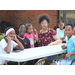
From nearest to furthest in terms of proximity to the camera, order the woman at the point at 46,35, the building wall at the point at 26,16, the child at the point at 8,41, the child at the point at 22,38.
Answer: the child at the point at 8,41, the child at the point at 22,38, the woman at the point at 46,35, the building wall at the point at 26,16

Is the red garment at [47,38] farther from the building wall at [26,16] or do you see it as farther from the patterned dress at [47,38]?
the building wall at [26,16]

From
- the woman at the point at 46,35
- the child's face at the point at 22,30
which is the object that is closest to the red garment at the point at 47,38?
the woman at the point at 46,35

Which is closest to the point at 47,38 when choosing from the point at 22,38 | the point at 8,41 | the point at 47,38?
the point at 47,38

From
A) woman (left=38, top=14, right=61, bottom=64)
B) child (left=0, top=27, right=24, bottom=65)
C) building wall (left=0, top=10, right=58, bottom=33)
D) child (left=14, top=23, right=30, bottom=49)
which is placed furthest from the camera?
building wall (left=0, top=10, right=58, bottom=33)

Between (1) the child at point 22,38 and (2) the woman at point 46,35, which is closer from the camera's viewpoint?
(1) the child at point 22,38

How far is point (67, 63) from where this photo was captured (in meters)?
2.67

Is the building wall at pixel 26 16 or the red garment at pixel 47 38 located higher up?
the building wall at pixel 26 16

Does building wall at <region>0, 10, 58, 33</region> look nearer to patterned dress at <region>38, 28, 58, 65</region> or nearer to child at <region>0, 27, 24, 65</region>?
patterned dress at <region>38, 28, 58, 65</region>

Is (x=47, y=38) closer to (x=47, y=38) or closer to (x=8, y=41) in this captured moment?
(x=47, y=38)

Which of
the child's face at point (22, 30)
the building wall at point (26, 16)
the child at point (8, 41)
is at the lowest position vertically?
the child at point (8, 41)

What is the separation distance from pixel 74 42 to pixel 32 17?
21.0ft

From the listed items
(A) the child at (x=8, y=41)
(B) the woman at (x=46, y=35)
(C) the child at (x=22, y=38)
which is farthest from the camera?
(B) the woman at (x=46, y=35)

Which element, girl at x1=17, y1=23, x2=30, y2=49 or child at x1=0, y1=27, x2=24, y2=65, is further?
girl at x1=17, y1=23, x2=30, y2=49

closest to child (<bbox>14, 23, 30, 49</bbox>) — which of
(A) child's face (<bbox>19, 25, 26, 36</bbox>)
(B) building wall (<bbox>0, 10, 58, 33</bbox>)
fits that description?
(A) child's face (<bbox>19, 25, 26, 36</bbox>)
